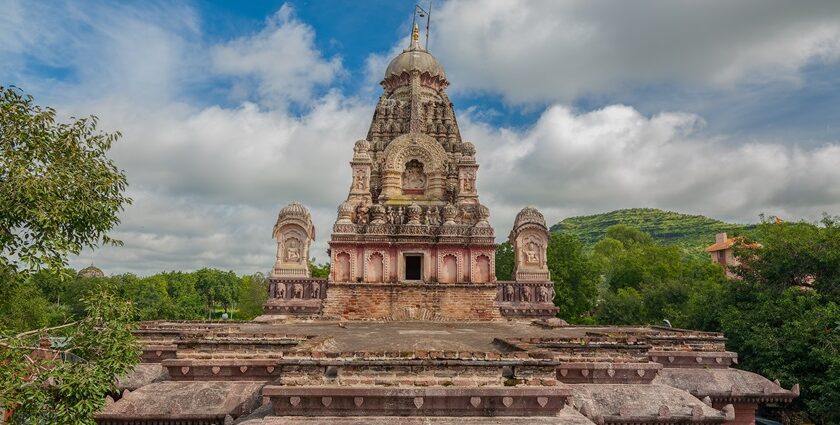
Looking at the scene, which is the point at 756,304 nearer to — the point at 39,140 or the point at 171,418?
the point at 171,418

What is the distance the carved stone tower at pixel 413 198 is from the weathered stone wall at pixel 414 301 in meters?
0.38

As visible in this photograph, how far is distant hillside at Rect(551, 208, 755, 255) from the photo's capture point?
103812mm

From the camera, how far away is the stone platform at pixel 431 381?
707cm

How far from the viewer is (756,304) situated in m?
20.3

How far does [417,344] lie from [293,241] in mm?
13299

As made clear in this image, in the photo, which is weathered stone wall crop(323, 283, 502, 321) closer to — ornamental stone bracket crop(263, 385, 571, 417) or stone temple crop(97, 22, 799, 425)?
stone temple crop(97, 22, 799, 425)

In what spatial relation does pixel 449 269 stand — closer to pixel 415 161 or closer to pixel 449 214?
pixel 449 214

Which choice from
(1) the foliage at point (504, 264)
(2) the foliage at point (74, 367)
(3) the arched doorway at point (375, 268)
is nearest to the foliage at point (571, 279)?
(1) the foliage at point (504, 264)

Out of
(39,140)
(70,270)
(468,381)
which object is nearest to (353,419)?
(468,381)

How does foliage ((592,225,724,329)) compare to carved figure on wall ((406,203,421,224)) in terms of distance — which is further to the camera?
foliage ((592,225,724,329))

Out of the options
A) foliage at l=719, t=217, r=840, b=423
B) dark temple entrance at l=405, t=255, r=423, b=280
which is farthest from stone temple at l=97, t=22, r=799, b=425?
foliage at l=719, t=217, r=840, b=423

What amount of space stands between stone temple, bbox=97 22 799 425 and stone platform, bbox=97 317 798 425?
0.03m

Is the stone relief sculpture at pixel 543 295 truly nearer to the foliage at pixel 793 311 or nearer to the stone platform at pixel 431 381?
the foliage at pixel 793 311

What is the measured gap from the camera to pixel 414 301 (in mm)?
20438
